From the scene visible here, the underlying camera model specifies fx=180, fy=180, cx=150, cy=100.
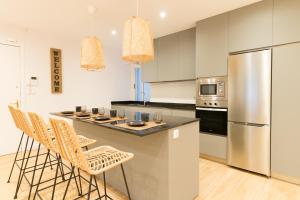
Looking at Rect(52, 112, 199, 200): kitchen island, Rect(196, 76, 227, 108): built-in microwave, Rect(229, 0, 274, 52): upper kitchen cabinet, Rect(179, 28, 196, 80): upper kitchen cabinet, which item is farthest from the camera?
Rect(179, 28, 196, 80): upper kitchen cabinet

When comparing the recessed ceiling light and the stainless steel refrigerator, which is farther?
the recessed ceiling light

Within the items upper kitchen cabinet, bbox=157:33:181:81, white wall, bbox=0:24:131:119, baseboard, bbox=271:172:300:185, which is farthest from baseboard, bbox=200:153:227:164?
white wall, bbox=0:24:131:119

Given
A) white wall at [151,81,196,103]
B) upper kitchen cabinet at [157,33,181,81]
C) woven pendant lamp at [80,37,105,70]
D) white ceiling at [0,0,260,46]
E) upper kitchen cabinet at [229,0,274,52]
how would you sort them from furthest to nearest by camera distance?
white wall at [151,81,196,103] < upper kitchen cabinet at [157,33,181,81] < white ceiling at [0,0,260,46] < upper kitchen cabinet at [229,0,274,52] < woven pendant lamp at [80,37,105,70]

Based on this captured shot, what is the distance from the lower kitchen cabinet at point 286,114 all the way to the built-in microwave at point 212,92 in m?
0.69

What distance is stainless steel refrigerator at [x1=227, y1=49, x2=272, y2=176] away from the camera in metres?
2.53

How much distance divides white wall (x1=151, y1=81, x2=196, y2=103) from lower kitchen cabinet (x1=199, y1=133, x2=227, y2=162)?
112 centimetres

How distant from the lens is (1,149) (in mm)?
3418

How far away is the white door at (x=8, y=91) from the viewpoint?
3408 mm

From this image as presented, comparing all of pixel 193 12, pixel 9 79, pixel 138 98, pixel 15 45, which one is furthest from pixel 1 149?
pixel 193 12

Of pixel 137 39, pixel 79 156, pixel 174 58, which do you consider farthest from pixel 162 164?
pixel 174 58

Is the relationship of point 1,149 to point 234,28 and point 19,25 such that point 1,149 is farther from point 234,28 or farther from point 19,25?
point 234,28

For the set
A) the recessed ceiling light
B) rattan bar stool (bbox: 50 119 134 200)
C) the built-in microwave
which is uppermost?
the recessed ceiling light

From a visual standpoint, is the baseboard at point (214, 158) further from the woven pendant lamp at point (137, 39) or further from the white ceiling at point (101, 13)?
the white ceiling at point (101, 13)

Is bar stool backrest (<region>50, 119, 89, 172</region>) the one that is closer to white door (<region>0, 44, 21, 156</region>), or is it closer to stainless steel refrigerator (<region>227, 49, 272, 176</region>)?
stainless steel refrigerator (<region>227, 49, 272, 176</region>)
